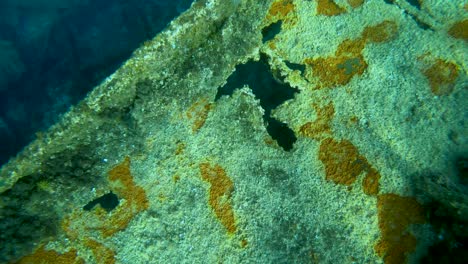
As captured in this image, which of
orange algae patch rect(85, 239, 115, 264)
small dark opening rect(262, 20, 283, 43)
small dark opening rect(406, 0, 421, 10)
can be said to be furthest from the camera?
small dark opening rect(406, 0, 421, 10)

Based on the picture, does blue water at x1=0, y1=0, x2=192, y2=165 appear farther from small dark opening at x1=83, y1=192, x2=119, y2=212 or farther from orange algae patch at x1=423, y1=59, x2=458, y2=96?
orange algae patch at x1=423, y1=59, x2=458, y2=96

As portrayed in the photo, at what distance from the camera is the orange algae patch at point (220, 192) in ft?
13.6

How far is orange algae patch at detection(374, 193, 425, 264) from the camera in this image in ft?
12.5

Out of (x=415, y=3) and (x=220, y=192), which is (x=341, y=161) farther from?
(x=415, y=3)

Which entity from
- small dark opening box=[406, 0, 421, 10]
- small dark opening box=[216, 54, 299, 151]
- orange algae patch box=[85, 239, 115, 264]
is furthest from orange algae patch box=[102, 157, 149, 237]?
small dark opening box=[406, 0, 421, 10]

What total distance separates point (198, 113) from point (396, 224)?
113 inches

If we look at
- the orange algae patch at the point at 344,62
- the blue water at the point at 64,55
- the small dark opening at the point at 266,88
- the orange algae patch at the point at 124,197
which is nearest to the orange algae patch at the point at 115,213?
the orange algae patch at the point at 124,197

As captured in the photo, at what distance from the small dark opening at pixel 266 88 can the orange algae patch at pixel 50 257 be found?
277cm

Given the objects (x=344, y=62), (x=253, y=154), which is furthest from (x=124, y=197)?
(x=344, y=62)

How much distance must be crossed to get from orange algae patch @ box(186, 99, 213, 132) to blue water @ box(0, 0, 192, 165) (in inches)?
144

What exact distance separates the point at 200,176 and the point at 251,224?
0.90 m

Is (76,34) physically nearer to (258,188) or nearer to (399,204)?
(258,188)

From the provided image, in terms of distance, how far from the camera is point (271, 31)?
5090 millimetres

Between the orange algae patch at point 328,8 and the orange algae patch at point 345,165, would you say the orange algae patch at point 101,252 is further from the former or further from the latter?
the orange algae patch at point 328,8
